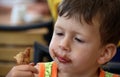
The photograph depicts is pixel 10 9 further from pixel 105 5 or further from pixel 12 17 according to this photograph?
pixel 105 5

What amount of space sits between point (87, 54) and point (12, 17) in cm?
193

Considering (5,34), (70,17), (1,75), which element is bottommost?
(1,75)

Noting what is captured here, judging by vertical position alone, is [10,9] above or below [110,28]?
below

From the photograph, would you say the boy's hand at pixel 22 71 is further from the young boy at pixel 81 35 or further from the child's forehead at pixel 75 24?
the child's forehead at pixel 75 24

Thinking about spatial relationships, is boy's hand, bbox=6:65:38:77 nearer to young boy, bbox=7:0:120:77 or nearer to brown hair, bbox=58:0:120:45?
young boy, bbox=7:0:120:77

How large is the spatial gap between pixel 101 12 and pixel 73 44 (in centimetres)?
12

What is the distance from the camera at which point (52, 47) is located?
36.4 inches

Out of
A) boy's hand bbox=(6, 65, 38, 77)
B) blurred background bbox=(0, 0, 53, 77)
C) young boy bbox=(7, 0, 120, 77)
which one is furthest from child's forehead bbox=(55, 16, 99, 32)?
blurred background bbox=(0, 0, 53, 77)

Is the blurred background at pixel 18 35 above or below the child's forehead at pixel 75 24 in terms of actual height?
below

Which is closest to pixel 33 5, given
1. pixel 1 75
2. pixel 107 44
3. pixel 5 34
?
pixel 5 34

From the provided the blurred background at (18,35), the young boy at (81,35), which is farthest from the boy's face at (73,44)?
the blurred background at (18,35)

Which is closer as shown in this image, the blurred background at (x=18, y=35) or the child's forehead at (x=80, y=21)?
the child's forehead at (x=80, y=21)

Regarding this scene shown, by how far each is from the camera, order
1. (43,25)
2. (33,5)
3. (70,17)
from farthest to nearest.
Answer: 1. (33,5)
2. (43,25)
3. (70,17)

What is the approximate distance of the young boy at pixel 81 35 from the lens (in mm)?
903
